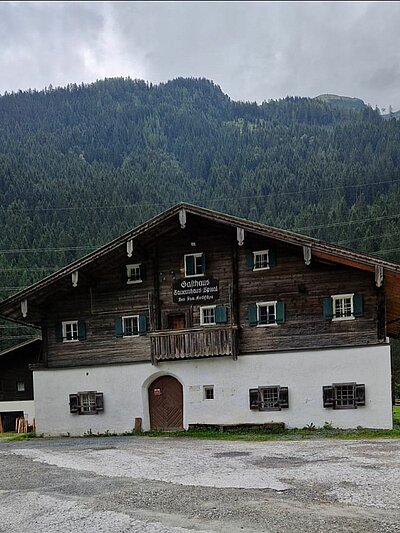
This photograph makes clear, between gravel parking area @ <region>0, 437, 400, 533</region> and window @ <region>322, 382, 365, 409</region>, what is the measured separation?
5046mm

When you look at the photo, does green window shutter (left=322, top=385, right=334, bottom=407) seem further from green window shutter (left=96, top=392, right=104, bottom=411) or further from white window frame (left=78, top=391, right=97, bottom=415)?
white window frame (left=78, top=391, right=97, bottom=415)

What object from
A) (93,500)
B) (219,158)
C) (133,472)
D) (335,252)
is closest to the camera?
(93,500)

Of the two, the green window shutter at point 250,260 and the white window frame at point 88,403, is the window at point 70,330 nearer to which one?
the white window frame at point 88,403

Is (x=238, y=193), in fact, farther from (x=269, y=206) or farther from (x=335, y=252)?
(x=335, y=252)

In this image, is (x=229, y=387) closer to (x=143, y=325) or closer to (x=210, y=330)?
Answer: (x=210, y=330)

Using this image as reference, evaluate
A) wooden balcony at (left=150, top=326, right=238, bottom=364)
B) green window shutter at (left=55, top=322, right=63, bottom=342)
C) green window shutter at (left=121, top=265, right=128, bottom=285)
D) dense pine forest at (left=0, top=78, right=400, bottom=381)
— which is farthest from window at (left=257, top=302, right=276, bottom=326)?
dense pine forest at (left=0, top=78, right=400, bottom=381)

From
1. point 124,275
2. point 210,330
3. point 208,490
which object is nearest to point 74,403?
point 124,275

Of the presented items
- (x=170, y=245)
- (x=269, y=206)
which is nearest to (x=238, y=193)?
(x=269, y=206)

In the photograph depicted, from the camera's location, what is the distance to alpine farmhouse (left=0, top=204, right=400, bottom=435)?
24.3 meters

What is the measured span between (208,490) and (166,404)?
49.2ft

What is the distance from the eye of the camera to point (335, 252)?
931 inches

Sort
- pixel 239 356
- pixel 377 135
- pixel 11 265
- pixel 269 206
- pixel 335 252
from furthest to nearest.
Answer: pixel 377 135 < pixel 269 206 < pixel 11 265 < pixel 239 356 < pixel 335 252

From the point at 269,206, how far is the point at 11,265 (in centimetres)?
4555

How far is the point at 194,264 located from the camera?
2695 centimetres
